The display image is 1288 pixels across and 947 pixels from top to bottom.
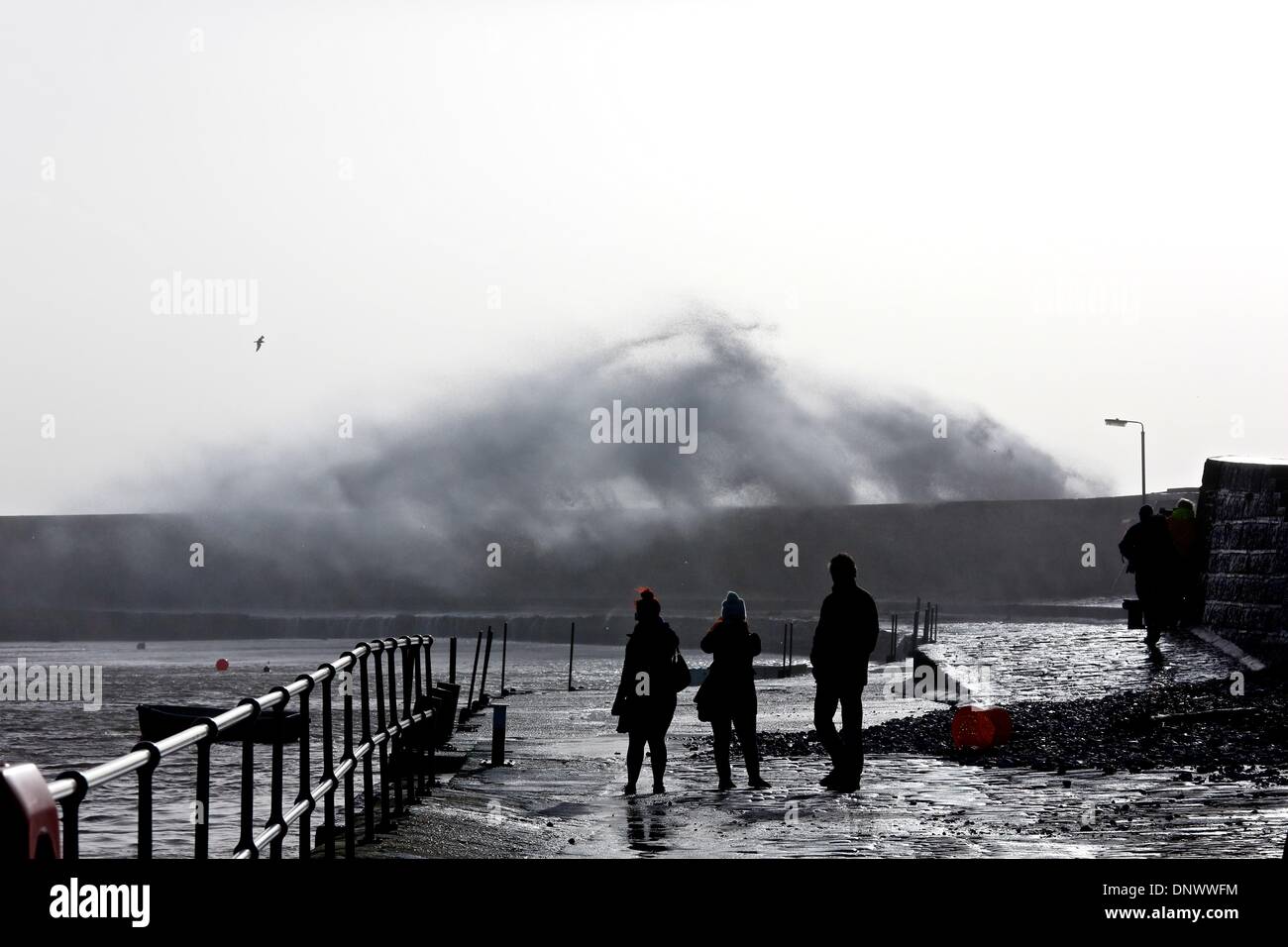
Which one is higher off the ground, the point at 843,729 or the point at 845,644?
the point at 845,644

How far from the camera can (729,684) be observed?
47.1 feet

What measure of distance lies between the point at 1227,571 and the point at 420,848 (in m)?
16.6

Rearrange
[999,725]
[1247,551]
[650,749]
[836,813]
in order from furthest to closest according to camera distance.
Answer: [1247,551] < [999,725] < [650,749] < [836,813]

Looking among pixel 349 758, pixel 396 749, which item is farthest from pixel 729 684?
pixel 349 758

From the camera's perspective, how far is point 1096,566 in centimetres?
13938

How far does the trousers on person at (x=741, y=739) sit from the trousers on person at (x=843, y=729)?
2.82 ft

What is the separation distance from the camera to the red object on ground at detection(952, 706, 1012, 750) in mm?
16922

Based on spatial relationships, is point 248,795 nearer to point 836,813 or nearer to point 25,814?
point 25,814

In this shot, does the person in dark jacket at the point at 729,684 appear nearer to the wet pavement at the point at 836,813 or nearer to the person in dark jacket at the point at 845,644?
the wet pavement at the point at 836,813

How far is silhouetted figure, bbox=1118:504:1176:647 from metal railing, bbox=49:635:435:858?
13416mm

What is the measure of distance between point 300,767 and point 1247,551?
57.9 feet

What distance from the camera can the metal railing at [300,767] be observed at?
4.19 m
